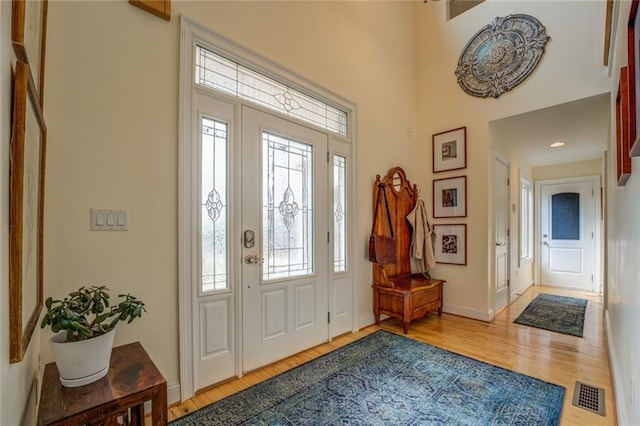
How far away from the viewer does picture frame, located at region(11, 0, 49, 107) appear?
30.6 inches

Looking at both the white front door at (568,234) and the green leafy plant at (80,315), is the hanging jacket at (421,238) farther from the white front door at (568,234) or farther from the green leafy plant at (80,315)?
the white front door at (568,234)

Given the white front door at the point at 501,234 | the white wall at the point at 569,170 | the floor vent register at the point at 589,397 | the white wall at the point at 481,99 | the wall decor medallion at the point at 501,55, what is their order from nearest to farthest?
the floor vent register at the point at 589,397 → the white wall at the point at 481,99 → the wall decor medallion at the point at 501,55 → the white front door at the point at 501,234 → the white wall at the point at 569,170

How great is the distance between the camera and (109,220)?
1.72m

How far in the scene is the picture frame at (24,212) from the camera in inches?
29.8

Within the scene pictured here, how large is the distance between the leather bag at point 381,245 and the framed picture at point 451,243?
95 cm

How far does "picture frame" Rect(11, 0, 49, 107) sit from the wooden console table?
112 centimetres

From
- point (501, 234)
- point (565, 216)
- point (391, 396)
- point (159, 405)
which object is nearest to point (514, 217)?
point (501, 234)

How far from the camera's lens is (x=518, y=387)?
2.13 metres

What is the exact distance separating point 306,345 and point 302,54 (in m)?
2.71

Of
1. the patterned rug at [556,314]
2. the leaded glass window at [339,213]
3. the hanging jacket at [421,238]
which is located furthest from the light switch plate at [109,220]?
the patterned rug at [556,314]

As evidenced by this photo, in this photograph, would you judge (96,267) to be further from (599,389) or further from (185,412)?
(599,389)

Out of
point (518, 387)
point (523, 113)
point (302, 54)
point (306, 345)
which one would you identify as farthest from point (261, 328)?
point (523, 113)

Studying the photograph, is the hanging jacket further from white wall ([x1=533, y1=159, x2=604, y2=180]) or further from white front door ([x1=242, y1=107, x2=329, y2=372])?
white wall ([x1=533, y1=159, x2=604, y2=180])

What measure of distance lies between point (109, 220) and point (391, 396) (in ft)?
6.90
